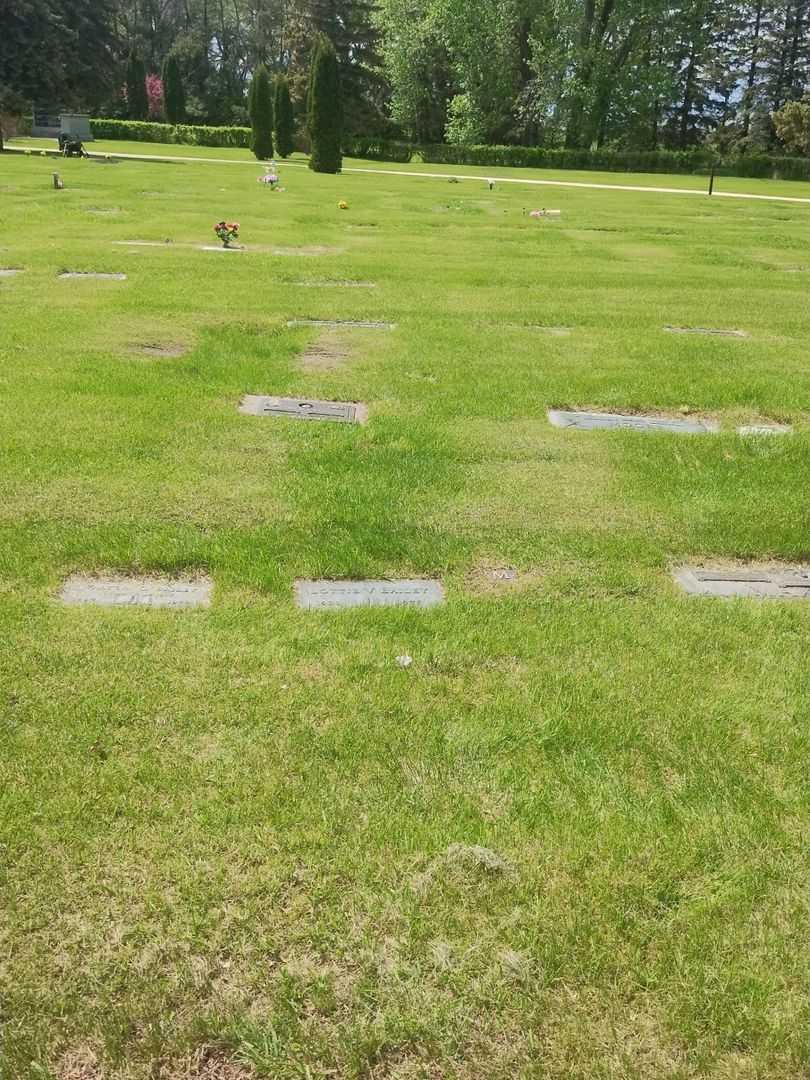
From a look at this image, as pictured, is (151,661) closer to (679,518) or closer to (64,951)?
(64,951)

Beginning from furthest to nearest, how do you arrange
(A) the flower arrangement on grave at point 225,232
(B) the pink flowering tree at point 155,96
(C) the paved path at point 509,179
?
(B) the pink flowering tree at point 155,96
(C) the paved path at point 509,179
(A) the flower arrangement on grave at point 225,232

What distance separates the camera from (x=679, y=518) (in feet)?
14.9

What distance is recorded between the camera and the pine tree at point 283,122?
3369 cm

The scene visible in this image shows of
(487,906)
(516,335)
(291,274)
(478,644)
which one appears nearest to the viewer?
(487,906)

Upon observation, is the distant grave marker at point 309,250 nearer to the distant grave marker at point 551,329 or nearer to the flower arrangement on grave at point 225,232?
the flower arrangement on grave at point 225,232

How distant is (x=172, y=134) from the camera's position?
148 feet

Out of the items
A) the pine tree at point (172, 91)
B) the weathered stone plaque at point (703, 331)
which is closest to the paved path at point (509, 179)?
the pine tree at point (172, 91)

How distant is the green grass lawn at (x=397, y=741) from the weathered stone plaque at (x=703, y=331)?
239 cm

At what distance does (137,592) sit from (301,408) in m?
2.68

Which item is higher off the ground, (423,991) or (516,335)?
(516,335)

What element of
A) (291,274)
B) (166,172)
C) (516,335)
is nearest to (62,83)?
(166,172)

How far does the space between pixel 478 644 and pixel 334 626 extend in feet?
1.98

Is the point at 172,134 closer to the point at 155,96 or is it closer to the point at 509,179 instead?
the point at 155,96

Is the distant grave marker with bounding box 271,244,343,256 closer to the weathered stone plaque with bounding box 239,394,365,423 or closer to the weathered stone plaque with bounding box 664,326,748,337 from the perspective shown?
the weathered stone plaque with bounding box 664,326,748,337
